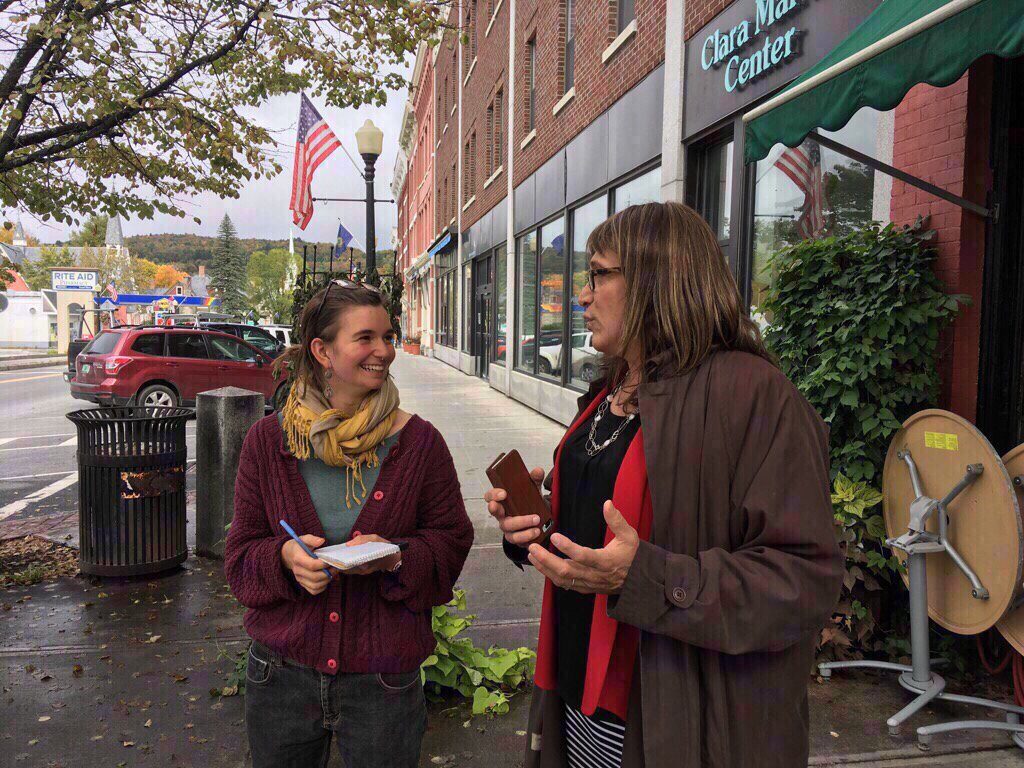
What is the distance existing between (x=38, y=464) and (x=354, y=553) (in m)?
10.3

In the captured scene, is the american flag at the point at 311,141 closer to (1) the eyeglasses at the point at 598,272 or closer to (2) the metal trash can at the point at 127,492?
(2) the metal trash can at the point at 127,492

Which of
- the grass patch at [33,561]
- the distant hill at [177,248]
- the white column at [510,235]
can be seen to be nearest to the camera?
the grass patch at [33,561]

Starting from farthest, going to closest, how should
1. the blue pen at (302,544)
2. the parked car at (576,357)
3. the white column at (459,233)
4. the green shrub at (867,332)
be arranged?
the white column at (459,233), the parked car at (576,357), the green shrub at (867,332), the blue pen at (302,544)

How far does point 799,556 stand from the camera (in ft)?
4.43

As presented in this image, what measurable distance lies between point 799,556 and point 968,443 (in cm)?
229

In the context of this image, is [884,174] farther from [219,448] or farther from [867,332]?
[219,448]

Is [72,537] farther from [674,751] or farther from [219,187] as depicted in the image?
[674,751]

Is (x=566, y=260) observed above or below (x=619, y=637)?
above

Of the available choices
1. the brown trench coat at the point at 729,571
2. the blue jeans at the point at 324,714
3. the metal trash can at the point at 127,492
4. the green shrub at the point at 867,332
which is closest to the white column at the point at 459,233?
the metal trash can at the point at 127,492

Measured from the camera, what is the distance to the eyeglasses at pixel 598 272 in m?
1.68

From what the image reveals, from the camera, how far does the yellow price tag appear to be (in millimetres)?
3250

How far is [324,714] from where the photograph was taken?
203 centimetres

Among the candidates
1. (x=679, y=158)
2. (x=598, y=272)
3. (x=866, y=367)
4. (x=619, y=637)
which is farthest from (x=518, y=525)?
(x=679, y=158)

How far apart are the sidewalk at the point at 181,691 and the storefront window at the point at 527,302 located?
9058 millimetres
